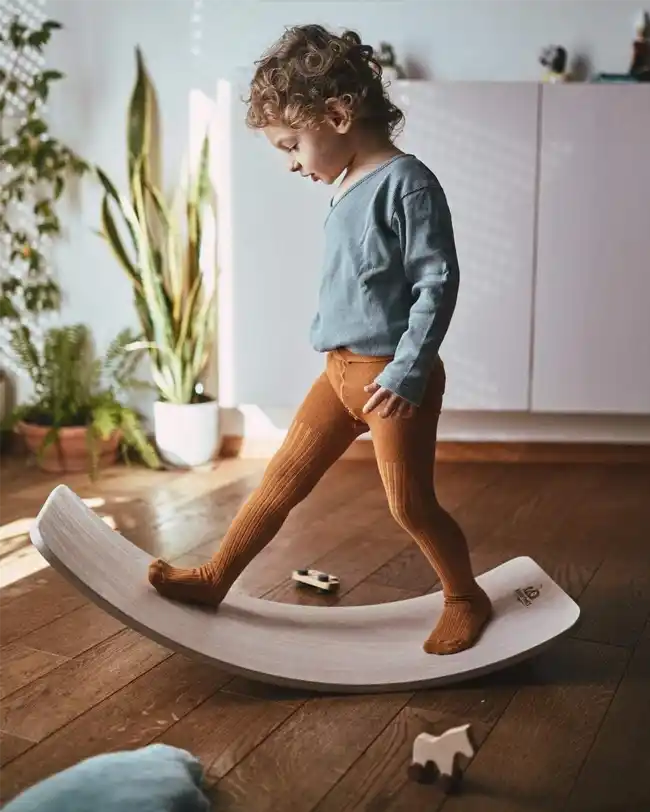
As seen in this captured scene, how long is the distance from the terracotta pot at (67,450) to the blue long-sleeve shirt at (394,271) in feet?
5.32

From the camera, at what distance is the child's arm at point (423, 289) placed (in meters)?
1.52

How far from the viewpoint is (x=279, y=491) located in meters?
1.69

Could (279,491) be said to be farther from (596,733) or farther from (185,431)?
(185,431)

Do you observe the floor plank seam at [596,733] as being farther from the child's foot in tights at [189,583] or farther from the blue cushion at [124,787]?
the child's foot in tights at [189,583]

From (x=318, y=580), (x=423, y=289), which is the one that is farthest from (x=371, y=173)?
(x=318, y=580)

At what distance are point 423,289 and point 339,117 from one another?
0.30m

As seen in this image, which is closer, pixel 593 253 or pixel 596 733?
pixel 596 733

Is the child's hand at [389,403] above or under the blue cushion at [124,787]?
above

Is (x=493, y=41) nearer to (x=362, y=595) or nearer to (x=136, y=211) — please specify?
(x=136, y=211)

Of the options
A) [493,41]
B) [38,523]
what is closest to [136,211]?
[493,41]

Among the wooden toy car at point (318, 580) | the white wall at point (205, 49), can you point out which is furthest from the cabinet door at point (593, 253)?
the wooden toy car at point (318, 580)

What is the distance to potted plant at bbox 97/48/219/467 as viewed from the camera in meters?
3.07

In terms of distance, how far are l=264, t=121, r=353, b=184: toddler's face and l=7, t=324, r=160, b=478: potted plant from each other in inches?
60.5

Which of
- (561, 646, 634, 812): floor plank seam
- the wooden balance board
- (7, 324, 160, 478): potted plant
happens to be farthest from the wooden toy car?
(7, 324, 160, 478): potted plant
